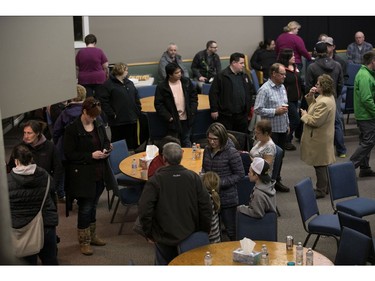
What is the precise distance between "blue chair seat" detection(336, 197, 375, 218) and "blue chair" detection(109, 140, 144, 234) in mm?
2034

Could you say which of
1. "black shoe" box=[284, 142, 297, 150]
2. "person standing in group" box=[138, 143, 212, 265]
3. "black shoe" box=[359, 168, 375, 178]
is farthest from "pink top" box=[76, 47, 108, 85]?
"person standing in group" box=[138, 143, 212, 265]

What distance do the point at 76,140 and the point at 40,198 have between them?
970 mm

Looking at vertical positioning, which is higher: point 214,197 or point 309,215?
point 214,197

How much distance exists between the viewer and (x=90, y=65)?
10.0 metres

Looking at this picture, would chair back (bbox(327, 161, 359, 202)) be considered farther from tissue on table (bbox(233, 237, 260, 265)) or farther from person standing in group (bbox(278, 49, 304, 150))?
person standing in group (bbox(278, 49, 304, 150))

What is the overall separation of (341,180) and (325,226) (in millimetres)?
818

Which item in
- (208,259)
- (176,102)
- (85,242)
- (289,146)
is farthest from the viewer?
(289,146)

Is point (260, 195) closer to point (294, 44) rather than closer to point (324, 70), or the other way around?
point (324, 70)

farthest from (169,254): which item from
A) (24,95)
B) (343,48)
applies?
(343,48)

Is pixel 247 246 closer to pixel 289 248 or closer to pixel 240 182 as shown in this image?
pixel 289 248

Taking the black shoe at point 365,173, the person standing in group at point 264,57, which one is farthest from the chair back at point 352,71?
the black shoe at point 365,173

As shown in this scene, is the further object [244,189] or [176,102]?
[176,102]

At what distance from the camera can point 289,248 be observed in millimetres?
4492

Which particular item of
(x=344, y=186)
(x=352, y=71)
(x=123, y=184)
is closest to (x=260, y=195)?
(x=344, y=186)
